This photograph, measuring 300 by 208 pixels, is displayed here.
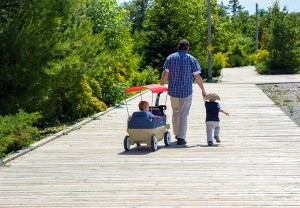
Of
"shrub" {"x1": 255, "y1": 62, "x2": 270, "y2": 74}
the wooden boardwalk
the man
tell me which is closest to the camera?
the wooden boardwalk

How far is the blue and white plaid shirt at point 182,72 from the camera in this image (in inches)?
459

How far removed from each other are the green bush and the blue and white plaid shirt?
2.67m

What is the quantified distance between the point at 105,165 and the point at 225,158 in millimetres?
1992

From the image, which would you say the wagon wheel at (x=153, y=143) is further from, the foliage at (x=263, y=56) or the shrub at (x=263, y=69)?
the foliage at (x=263, y=56)

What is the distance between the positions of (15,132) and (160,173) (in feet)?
11.4

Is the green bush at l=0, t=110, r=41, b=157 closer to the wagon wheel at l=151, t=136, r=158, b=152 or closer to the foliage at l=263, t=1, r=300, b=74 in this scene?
the wagon wheel at l=151, t=136, r=158, b=152

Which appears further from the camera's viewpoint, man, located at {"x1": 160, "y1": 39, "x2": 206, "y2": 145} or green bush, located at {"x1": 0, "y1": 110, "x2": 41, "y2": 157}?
man, located at {"x1": 160, "y1": 39, "x2": 206, "y2": 145}

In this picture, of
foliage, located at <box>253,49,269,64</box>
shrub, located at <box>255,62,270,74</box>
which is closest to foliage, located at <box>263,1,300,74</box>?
shrub, located at <box>255,62,270,74</box>

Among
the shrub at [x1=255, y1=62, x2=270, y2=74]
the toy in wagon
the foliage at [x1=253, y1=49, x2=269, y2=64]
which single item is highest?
the foliage at [x1=253, y1=49, x2=269, y2=64]

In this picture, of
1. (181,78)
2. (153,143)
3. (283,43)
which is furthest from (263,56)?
(153,143)

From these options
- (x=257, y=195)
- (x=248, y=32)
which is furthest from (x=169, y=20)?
(x=248, y=32)

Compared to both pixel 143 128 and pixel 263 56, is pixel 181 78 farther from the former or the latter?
pixel 263 56

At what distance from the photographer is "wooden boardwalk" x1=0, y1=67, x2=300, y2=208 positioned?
725cm

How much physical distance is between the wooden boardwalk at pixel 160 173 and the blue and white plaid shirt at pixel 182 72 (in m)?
1.06
